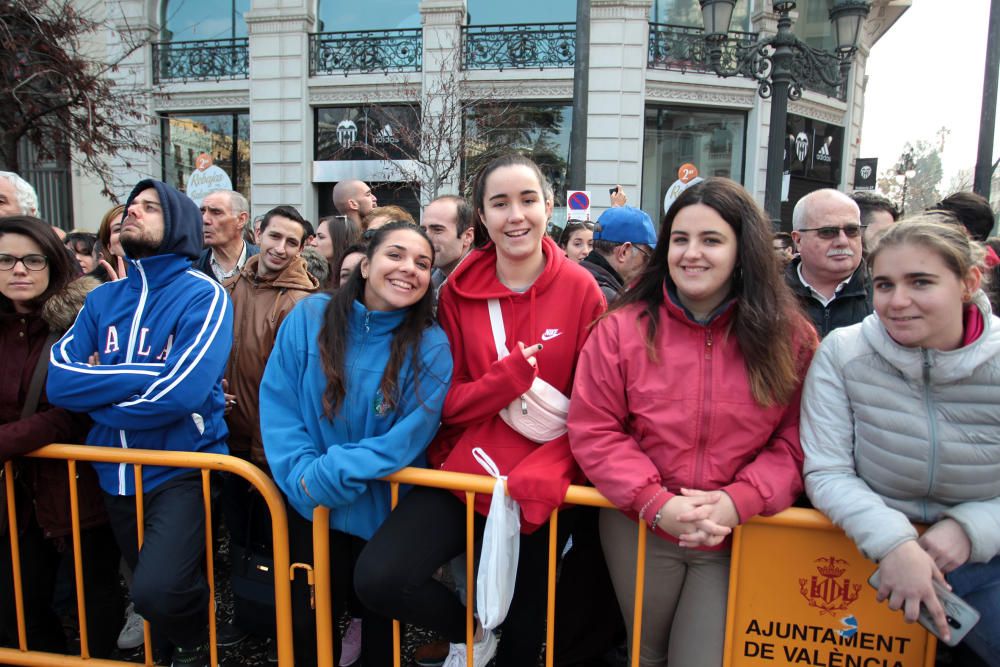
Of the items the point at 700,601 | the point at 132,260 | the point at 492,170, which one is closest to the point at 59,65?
the point at 132,260

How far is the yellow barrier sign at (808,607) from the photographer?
1.97 m

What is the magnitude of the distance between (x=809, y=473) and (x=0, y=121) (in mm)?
7871

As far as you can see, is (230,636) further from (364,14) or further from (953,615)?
(364,14)

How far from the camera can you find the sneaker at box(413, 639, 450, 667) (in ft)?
9.77

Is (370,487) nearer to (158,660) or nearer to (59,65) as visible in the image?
(158,660)

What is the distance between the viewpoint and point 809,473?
198cm

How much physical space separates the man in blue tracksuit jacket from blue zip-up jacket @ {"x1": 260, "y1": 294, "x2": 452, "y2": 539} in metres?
0.43

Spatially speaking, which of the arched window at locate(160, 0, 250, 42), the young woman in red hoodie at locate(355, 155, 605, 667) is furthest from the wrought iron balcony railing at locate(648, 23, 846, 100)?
the young woman in red hoodie at locate(355, 155, 605, 667)

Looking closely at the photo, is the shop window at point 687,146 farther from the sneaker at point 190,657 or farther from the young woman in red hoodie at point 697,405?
the sneaker at point 190,657

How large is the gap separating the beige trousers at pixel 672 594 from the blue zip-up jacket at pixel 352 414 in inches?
32.8

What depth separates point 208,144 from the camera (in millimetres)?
16078

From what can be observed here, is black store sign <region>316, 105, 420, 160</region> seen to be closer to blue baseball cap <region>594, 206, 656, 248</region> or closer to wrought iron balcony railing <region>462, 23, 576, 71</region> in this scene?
wrought iron balcony railing <region>462, 23, 576, 71</region>

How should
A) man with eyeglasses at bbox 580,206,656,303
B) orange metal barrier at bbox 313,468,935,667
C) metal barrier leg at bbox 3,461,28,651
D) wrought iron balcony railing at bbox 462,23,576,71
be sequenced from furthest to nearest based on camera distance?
1. wrought iron balcony railing at bbox 462,23,576,71
2. man with eyeglasses at bbox 580,206,656,303
3. metal barrier leg at bbox 3,461,28,651
4. orange metal barrier at bbox 313,468,935,667

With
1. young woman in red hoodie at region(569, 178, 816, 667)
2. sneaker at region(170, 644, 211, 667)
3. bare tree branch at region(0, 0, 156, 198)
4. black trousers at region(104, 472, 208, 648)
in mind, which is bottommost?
sneaker at region(170, 644, 211, 667)
